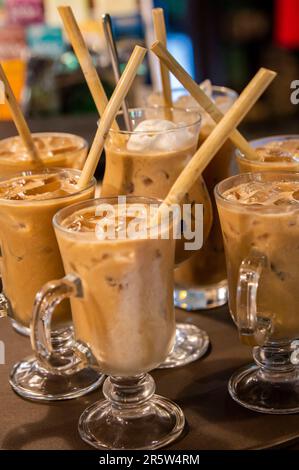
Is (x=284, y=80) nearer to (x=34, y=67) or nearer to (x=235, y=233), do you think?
(x=34, y=67)

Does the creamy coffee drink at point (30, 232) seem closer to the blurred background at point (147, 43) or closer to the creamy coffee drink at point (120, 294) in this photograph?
the creamy coffee drink at point (120, 294)

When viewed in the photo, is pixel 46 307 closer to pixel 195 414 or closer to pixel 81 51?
pixel 195 414

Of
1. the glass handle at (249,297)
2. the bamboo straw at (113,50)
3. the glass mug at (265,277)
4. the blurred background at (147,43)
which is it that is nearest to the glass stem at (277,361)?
A: the glass mug at (265,277)

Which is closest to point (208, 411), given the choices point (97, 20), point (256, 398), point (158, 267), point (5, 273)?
point (256, 398)

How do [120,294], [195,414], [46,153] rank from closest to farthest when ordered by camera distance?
[120,294]
[195,414]
[46,153]

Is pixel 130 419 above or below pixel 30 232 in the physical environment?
below

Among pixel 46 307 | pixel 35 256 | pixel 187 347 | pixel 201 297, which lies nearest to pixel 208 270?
pixel 201 297
